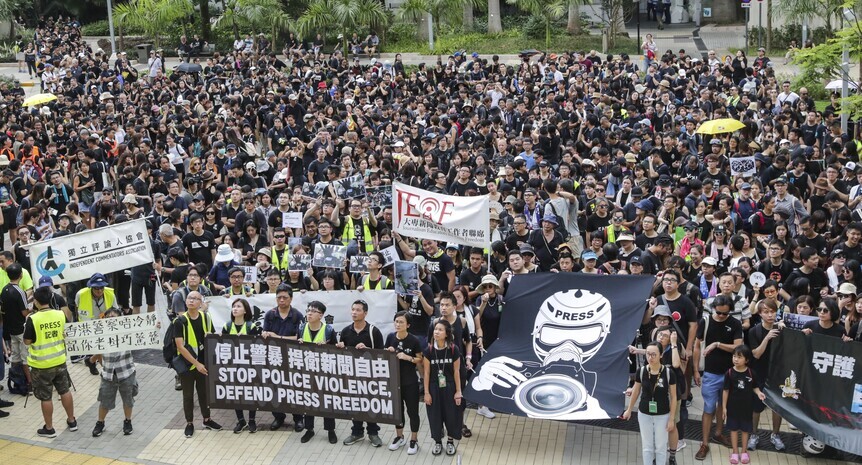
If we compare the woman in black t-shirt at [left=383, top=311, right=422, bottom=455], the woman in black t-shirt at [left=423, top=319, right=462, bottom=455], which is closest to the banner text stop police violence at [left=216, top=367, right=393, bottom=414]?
the woman in black t-shirt at [left=383, top=311, right=422, bottom=455]

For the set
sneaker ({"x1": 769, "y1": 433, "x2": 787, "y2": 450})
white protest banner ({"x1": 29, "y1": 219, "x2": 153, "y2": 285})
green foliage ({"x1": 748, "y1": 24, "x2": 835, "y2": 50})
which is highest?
green foliage ({"x1": 748, "y1": 24, "x2": 835, "y2": 50})

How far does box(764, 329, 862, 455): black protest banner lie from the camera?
35.0 feet

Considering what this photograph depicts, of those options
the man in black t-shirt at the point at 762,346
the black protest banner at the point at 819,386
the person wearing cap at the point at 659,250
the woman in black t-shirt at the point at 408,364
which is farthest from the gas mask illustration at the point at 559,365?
the black protest banner at the point at 819,386

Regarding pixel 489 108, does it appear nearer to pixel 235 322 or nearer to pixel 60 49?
pixel 235 322

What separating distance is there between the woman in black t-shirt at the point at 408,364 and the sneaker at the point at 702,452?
9.79 feet

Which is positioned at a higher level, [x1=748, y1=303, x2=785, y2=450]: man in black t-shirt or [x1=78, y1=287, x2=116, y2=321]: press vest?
[x1=78, y1=287, x2=116, y2=321]: press vest

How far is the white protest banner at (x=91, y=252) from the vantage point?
13805mm

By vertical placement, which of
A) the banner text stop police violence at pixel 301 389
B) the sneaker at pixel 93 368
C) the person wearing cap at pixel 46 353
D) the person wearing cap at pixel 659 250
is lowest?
the sneaker at pixel 93 368

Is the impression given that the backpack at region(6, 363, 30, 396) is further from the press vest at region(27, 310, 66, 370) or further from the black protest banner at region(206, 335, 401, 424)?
the black protest banner at region(206, 335, 401, 424)

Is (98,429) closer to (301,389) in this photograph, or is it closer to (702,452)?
(301,389)

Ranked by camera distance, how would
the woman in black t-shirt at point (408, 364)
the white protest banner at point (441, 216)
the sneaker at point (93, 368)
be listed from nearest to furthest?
the woman in black t-shirt at point (408, 364) < the white protest banner at point (441, 216) < the sneaker at point (93, 368)

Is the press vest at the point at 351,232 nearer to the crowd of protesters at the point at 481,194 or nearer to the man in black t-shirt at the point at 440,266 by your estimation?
the crowd of protesters at the point at 481,194

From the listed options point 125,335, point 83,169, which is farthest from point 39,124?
point 125,335

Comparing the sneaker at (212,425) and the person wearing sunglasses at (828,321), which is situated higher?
the person wearing sunglasses at (828,321)
